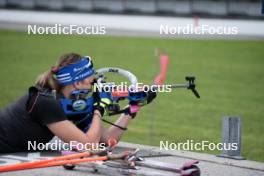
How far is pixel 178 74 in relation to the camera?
20312mm

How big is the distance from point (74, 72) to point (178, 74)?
497 inches

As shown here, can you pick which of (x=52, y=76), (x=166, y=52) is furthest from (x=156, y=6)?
(x=52, y=76)

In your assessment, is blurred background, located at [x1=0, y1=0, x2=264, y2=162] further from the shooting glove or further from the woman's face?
the woman's face

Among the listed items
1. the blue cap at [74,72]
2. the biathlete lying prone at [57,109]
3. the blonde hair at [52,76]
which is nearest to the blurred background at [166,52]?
the biathlete lying prone at [57,109]

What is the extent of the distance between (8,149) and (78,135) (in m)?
0.76

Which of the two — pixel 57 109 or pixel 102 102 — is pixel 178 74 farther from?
pixel 57 109

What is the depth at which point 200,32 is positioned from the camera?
109 feet

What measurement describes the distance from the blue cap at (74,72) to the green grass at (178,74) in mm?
3481

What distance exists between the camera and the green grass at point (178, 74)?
42.1 feet

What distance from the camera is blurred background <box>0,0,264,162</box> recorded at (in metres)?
13.6

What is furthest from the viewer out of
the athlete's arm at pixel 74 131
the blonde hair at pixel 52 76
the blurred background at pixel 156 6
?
the blurred background at pixel 156 6

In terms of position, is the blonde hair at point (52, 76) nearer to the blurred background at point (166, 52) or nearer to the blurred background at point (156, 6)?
the blurred background at point (166, 52)

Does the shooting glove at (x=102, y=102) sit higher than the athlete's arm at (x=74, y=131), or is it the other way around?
the shooting glove at (x=102, y=102)

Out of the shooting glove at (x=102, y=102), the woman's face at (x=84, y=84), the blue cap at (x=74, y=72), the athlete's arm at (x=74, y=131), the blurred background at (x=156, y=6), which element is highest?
the blurred background at (x=156, y=6)
